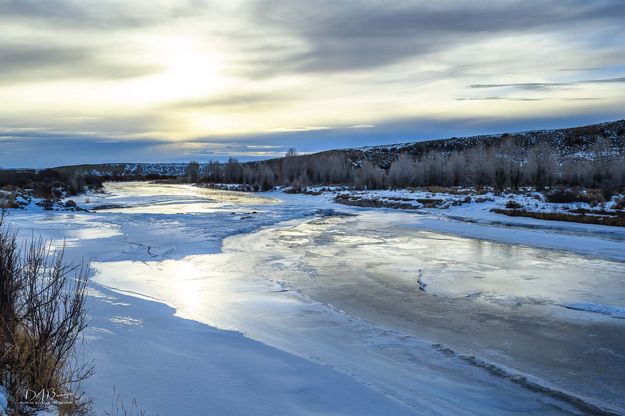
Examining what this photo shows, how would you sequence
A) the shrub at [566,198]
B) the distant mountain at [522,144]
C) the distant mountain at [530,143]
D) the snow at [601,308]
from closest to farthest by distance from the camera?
the snow at [601,308], the shrub at [566,198], the distant mountain at [522,144], the distant mountain at [530,143]

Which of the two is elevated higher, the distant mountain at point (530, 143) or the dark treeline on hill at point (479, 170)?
the distant mountain at point (530, 143)

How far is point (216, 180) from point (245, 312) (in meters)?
110

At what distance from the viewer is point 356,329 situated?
7.85m

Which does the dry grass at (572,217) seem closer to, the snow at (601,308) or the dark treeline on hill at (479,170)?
the dark treeline on hill at (479,170)

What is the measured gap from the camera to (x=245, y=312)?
8688mm

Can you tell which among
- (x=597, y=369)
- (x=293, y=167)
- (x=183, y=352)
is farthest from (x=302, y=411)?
(x=293, y=167)

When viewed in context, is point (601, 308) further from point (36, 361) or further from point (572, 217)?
point (572, 217)

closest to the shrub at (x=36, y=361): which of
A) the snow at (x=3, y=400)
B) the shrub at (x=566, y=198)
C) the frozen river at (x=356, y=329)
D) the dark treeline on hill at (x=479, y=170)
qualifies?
the snow at (x=3, y=400)

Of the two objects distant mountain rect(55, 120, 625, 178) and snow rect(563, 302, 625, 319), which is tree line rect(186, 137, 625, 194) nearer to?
distant mountain rect(55, 120, 625, 178)

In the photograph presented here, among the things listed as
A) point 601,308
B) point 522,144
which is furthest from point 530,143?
point 601,308

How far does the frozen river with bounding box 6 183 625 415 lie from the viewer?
5.20 meters

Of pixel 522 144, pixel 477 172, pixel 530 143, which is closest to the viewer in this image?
pixel 477 172

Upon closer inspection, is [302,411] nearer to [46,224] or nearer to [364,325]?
[364,325]

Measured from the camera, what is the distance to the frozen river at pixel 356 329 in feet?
17.1
